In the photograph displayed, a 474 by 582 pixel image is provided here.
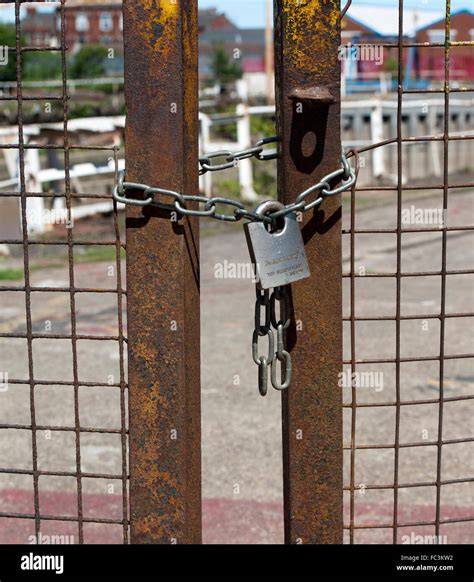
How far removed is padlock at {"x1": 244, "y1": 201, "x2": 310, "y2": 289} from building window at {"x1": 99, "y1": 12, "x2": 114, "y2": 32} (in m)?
66.9

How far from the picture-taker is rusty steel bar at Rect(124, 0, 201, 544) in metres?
2.23

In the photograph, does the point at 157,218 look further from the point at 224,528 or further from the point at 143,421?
the point at 224,528

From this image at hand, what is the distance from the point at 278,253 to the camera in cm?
221

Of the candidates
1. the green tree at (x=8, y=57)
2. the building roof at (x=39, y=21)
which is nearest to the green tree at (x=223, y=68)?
the green tree at (x=8, y=57)

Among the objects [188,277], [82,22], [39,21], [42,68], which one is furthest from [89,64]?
[188,277]

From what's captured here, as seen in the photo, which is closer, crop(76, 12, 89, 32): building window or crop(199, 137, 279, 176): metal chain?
crop(199, 137, 279, 176): metal chain

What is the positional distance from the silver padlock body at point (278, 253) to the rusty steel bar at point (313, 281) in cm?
9

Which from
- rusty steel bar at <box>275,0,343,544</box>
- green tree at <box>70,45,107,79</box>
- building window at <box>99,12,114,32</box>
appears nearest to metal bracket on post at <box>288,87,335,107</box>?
rusty steel bar at <box>275,0,343,544</box>

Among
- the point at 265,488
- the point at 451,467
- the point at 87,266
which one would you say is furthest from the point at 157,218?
the point at 87,266

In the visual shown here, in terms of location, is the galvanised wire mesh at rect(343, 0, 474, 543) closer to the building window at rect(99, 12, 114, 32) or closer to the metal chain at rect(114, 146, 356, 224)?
the metal chain at rect(114, 146, 356, 224)

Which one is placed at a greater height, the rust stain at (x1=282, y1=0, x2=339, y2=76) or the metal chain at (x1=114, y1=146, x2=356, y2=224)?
the rust stain at (x1=282, y1=0, x2=339, y2=76)

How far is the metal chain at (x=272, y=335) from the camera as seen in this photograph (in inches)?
86.0

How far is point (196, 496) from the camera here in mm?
2449

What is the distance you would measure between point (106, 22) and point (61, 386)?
209ft
